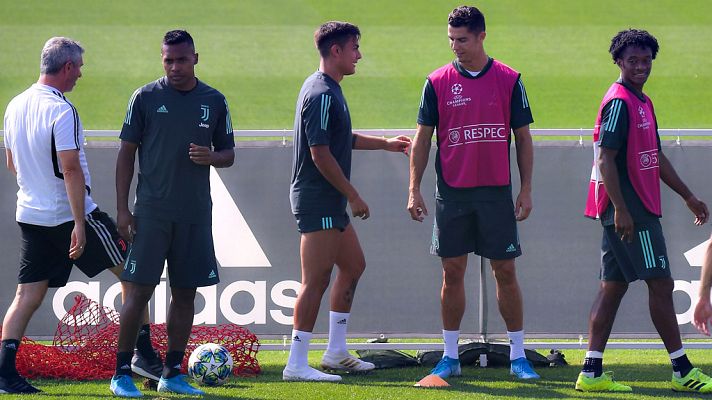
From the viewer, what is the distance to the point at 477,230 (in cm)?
723

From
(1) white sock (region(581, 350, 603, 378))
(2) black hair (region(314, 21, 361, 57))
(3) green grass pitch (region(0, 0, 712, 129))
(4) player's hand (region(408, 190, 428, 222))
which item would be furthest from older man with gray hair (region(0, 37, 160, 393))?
(3) green grass pitch (region(0, 0, 712, 129))

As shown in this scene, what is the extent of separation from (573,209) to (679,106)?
52.4 ft

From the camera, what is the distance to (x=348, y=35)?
284 inches

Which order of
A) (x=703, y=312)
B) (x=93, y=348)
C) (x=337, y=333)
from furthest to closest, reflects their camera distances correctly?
(x=337, y=333) → (x=93, y=348) → (x=703, y=312)

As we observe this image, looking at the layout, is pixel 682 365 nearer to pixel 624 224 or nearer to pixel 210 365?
pixel 624 224

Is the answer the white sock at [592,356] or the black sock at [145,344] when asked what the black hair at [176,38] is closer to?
the black sock at [145,344]

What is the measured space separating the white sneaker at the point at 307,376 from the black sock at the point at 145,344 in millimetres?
870

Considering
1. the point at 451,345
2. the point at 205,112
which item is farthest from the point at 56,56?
the point at 451,345

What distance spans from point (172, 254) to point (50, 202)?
0.81 meters

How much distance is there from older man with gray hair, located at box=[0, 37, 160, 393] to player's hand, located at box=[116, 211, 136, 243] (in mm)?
215

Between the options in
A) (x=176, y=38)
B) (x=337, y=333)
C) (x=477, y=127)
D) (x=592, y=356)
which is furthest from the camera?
(x=337, y=333)

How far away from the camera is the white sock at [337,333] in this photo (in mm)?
7531

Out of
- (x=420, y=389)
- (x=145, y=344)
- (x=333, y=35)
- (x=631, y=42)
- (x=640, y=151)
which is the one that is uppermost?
(x=333, y=35)

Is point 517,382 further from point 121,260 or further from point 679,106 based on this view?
point 679,106
